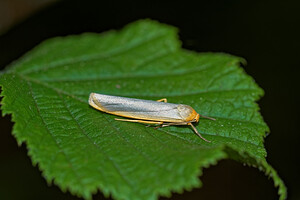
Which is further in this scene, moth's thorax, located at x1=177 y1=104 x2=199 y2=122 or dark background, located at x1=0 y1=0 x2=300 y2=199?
dark background, located at x1=0 y1=0 x2=300 y2=199

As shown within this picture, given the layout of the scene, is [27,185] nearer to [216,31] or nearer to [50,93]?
[50,93]

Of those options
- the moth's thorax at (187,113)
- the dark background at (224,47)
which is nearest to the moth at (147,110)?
the moth's thorax at (187,113)

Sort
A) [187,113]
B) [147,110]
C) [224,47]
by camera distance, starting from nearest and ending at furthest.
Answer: [187,113] → [147,110] → [224,47]

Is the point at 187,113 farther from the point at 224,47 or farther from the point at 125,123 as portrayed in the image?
the point at 224,47

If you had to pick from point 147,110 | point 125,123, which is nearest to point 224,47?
point 147,110

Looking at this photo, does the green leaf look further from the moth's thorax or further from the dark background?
the dark background

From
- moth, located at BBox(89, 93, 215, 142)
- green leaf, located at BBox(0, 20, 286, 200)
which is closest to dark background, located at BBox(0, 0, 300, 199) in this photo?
green leaf, located at BBox(0, 20, 286, 200)
